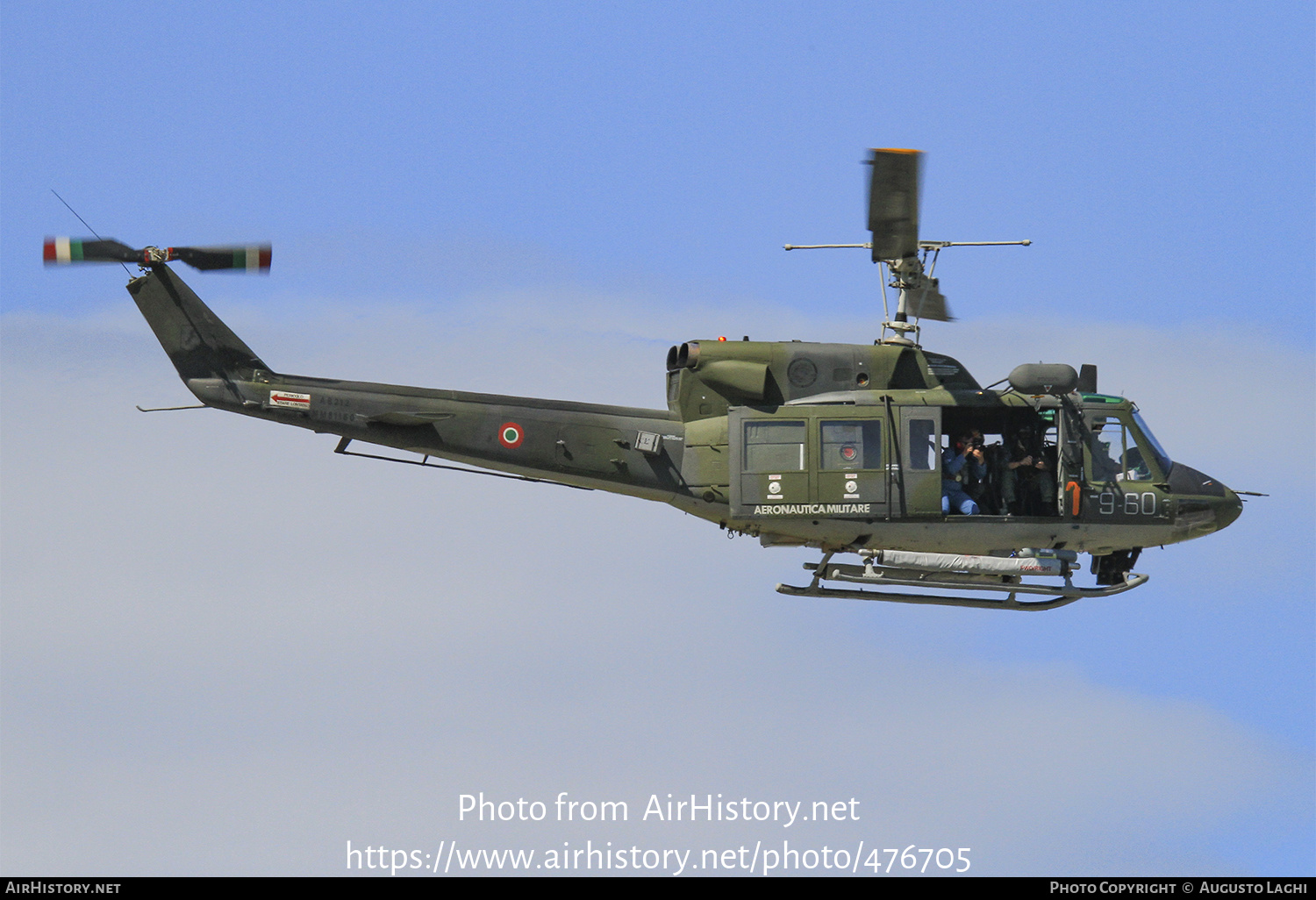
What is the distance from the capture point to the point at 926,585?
20.6m

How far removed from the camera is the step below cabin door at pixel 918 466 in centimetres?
1986

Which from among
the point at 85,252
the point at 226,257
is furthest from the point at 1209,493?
the point at 85,252

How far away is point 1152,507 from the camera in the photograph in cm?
2067

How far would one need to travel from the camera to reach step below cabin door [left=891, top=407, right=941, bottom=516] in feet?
65.2

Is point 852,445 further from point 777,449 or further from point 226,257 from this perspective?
point 226,257

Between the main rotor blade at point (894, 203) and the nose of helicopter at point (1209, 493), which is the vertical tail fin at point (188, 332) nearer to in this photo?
the main rotor blade at point (894, 203)

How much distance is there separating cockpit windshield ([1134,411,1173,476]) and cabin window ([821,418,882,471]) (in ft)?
11.2

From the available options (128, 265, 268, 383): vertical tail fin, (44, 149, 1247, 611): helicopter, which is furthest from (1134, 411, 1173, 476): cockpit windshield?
(128, 265, 268, 383): vertical tail fin

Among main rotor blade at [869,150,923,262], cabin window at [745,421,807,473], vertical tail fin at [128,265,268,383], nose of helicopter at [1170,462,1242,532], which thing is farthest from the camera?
nose of helicopter at [1170,462,1242,532]

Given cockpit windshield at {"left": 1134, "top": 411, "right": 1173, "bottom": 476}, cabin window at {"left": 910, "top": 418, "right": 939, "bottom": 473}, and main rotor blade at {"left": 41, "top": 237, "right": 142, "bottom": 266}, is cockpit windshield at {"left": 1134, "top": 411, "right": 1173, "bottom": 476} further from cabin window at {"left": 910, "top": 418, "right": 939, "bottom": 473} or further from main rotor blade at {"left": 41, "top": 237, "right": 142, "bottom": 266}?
main rotor blade at {"left": 41, "top": 237, "right": 142, "bottom": 266}

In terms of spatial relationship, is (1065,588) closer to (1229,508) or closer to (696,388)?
(1229,508)

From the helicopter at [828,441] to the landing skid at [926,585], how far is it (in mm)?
24

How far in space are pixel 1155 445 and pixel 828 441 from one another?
4265 mm

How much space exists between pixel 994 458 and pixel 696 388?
3.75 meters
